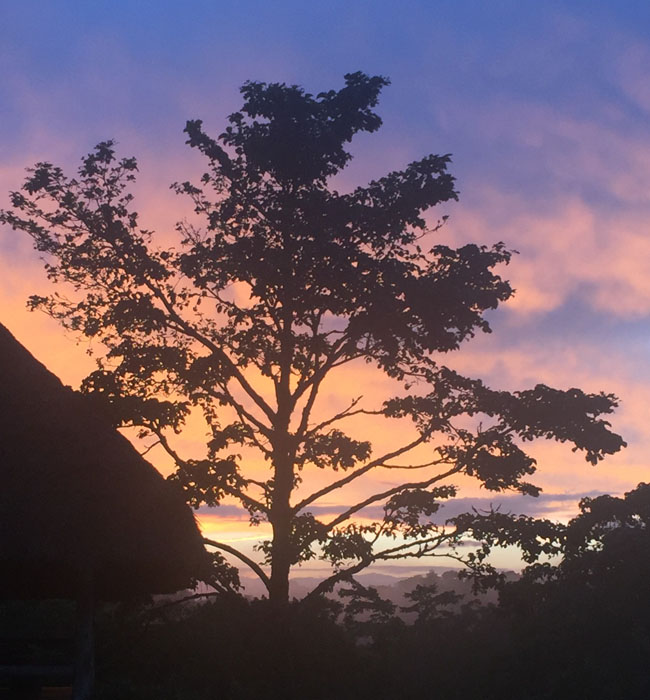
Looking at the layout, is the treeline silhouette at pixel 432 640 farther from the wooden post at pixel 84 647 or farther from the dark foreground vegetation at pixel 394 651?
the wooden post at pixel 84 647

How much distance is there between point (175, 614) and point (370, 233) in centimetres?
875

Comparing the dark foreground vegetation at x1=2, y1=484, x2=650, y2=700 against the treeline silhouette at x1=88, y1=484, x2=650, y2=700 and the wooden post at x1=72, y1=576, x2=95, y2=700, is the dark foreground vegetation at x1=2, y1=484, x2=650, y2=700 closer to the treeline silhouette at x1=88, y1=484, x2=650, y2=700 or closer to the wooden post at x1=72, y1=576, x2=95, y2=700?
the treeline silhouette at x1=88, y1=484, x2=650, y2=700

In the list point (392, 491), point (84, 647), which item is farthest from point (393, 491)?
point (84, 647)

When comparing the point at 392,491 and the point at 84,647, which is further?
the point at 392,491

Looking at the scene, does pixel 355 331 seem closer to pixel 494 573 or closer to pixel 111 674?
pixel 494 573

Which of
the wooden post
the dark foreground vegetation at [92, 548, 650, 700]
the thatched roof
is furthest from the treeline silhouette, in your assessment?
the thatched roof

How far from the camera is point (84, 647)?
36.5 feet

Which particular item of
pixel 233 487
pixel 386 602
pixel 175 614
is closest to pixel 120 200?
pixel 233 487

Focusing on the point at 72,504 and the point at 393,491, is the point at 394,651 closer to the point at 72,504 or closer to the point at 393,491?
the point at 393,491

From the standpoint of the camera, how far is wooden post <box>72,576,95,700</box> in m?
11.0

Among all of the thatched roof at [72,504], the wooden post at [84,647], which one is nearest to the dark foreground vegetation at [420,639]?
the wooden post at [84,647]

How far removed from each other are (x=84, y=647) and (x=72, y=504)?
1.93m

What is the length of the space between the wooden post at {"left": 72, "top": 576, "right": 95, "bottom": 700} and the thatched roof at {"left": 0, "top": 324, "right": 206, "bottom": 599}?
0.28 meters

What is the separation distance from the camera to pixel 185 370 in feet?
57.4
